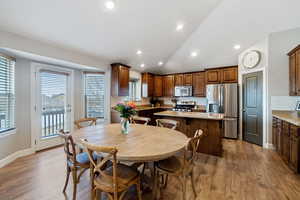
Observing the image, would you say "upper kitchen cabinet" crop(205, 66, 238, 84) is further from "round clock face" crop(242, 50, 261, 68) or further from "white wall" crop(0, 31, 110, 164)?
"white wall" crop(0, 31, 110, 164)

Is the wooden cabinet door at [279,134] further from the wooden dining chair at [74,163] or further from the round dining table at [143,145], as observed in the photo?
the wooden dining chair at [74,163]

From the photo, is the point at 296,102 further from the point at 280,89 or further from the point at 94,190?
the point at 94,190

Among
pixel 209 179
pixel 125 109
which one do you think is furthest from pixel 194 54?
pixel 209 179

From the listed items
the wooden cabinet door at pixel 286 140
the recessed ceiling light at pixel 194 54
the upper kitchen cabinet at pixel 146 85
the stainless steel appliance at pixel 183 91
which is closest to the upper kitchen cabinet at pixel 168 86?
the stainless steel appliance at pixel 183 91

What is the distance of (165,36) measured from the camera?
390cm

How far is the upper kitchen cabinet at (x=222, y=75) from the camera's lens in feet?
15.9

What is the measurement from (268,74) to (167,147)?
12.4ft

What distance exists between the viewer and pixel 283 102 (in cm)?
361

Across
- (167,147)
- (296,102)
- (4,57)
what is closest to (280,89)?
(296,102)

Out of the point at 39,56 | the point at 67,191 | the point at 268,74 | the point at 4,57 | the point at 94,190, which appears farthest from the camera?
the point at 268,74

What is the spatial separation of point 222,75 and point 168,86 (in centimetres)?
227

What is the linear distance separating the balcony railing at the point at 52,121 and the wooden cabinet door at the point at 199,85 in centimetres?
471

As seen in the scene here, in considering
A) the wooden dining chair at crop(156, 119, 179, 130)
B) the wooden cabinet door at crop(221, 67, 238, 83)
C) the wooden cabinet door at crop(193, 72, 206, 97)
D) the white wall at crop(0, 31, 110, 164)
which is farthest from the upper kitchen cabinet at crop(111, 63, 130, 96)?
the wooden cabinet door at crop(221, 67, 238, 83)

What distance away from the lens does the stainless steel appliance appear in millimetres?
5840
